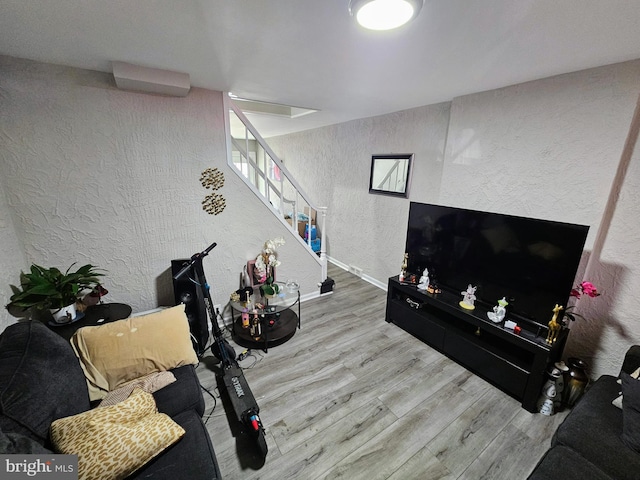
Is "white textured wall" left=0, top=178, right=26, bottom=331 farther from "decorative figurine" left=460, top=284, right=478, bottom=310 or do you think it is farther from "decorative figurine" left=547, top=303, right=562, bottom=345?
"decorative figurine" left=547, top=303, right=562, bottom=345

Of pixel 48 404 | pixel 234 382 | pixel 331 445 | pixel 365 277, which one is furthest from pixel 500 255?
pixel 48 404

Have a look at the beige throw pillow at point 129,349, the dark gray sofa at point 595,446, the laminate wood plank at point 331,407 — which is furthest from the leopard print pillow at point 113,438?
the dark gray sofa at point 595,446

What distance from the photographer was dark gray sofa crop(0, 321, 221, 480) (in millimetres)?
959

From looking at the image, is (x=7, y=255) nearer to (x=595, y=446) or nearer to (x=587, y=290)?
(x=595, y=446)

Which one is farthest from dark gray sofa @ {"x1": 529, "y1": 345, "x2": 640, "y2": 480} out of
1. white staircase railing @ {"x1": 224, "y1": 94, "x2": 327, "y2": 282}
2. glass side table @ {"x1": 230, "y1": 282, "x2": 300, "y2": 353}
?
white staircase railing @ {"x1": 224, "y1": 94, "x2": 327, "y2": 282}

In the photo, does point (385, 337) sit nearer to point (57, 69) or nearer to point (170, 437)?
point (170, 437)

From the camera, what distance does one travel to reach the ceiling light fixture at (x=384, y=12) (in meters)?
0.99

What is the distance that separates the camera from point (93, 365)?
1.40 metres

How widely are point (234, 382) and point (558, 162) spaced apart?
9.35ft

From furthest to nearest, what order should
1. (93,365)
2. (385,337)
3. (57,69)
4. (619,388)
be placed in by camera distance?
(385,337)
(57,69)
(619,388)
(93,365)

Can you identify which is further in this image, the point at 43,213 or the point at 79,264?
the point at 79,264

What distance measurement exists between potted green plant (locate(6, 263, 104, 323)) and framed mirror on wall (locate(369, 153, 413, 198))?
125 inches

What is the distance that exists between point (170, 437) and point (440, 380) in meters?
1.91

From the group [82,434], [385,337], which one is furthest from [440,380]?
[82,434]
